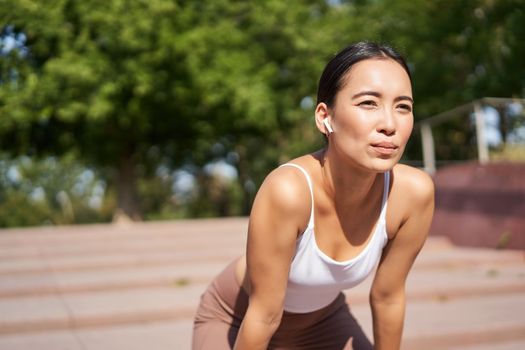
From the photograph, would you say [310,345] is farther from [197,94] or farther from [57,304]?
[197,94]

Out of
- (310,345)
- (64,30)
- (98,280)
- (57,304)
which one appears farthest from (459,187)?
(64,30)

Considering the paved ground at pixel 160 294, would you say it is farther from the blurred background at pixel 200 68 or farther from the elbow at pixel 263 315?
the blurred background at pixel 200 68

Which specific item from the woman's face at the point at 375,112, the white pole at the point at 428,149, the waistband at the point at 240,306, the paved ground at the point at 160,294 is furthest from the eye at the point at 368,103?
the white pole at the point at 428,149

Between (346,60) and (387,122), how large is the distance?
235mm

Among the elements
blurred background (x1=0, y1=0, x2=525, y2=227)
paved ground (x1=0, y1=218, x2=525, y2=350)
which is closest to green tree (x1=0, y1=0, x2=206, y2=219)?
blurred background (x1=0, y1=0, x2=525, y2=227)

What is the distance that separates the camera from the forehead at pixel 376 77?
1.75 m

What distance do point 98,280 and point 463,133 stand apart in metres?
15.9

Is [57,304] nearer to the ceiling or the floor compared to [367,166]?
nearer to the floor

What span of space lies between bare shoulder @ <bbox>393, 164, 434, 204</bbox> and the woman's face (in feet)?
0.89

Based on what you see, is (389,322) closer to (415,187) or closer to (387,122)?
(415,187)

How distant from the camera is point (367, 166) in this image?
1.77 m

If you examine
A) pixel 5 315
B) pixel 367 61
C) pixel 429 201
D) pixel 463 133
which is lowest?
pixel 5 315

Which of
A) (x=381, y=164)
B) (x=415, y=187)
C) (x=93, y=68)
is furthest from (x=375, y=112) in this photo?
(x=93, y=68)

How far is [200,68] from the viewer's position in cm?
1642
